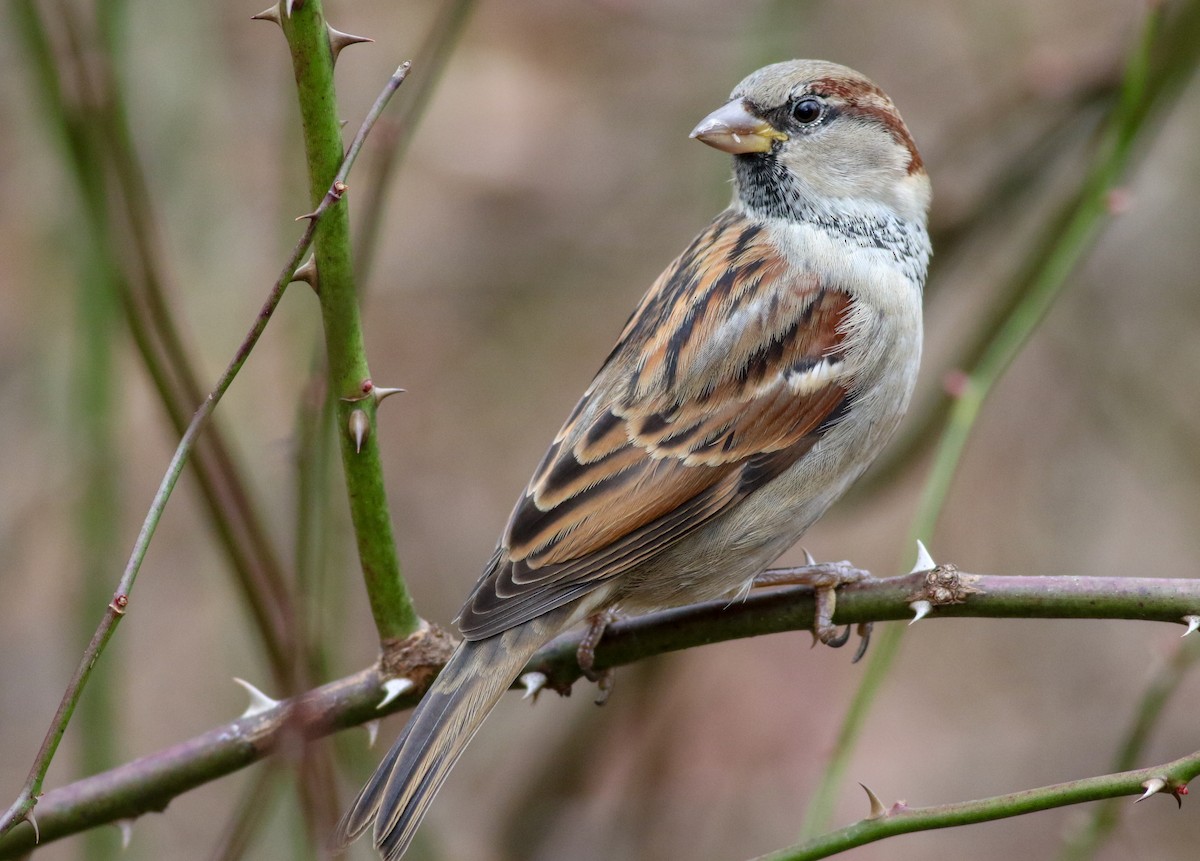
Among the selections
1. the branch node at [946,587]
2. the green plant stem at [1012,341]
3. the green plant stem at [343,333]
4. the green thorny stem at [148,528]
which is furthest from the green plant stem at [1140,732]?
the green thorny stem at [148,528]

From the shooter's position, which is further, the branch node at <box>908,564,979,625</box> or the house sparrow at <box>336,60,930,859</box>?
the house sparrow at <box>336,60,930,859</box>

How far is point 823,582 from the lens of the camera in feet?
8.59

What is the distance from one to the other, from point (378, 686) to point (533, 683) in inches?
13.2

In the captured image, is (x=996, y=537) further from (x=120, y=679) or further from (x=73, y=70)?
(x=73, y=70)

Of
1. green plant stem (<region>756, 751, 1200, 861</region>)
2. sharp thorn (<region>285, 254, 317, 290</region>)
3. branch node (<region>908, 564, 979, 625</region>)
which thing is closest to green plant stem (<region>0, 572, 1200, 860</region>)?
branch node (<region>908, 564, 979, 625</region>)

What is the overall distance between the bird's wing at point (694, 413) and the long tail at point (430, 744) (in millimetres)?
315

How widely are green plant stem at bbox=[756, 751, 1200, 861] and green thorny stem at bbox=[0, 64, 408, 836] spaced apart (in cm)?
90

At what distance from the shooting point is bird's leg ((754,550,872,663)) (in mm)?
2482

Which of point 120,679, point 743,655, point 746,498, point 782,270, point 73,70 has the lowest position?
point 743,655

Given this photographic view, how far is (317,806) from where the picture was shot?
76.4 inches

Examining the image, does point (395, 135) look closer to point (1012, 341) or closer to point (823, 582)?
point (823, 582)

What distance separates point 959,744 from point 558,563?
325 centimetres

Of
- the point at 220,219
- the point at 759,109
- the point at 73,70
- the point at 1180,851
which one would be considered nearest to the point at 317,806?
the point at 73,70

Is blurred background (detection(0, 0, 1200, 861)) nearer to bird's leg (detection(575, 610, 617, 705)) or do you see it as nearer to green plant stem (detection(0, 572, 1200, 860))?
bird's leg (detection(575, 610, 617, 705))
